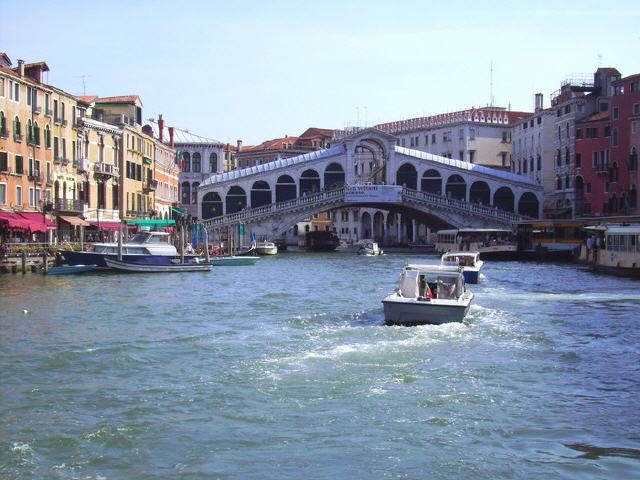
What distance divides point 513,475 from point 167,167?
5341cm

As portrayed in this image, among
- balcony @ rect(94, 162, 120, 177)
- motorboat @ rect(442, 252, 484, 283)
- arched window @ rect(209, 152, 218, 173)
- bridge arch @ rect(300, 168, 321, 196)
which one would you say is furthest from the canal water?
arched window @ rect(209, 152, 218, 173)

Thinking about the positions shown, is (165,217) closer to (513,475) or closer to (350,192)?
(350,192)

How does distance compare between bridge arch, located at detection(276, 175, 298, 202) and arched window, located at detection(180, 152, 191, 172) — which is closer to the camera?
bridge arch, located at detection(276, 175, 298, 202)

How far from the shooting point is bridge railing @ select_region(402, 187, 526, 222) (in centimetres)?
5516

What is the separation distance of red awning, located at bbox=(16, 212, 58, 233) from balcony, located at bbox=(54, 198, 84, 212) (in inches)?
53.8

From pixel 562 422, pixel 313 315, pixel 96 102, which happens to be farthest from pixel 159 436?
pixel 96 102

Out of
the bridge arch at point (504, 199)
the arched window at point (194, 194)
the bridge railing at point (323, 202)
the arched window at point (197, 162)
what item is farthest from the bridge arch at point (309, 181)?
the arched window at point (194, 194)

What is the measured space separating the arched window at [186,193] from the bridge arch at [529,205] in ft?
96.9

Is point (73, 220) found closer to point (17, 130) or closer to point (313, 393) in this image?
point (17, 130)

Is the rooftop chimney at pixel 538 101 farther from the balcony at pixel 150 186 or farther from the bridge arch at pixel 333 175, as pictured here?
the balcony at pixel 150 186

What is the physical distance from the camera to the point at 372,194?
2163 inches

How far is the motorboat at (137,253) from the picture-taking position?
3272 cm

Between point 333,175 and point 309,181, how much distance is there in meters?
1.62

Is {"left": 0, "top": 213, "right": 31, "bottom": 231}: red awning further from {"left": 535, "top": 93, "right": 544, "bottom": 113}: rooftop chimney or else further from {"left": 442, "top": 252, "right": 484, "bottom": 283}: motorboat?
{"left": 535, "top": 93, "right": 544, "bottom": 113}: rooftop chimney
